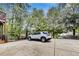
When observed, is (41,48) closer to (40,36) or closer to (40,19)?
(40,36)

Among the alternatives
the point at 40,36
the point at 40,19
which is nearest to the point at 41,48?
the point at 40,36

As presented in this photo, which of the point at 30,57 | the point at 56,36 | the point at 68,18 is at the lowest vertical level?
the point at 30,57

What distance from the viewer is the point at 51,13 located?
3.43 m

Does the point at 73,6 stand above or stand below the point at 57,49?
above

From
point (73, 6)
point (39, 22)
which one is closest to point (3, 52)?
point (39, 22)

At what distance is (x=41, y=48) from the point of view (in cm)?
341

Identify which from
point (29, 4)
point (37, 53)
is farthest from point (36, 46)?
point (29, 4)

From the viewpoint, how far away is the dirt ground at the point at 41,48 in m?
3.38

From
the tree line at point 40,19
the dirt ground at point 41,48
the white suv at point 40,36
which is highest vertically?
the tree line at point 40,19

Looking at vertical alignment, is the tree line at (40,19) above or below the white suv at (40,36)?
above

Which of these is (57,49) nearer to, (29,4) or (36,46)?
(36,46)

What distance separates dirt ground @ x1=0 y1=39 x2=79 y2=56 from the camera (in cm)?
338

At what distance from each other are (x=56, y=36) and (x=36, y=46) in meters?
0.32

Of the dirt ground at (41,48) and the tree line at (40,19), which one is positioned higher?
the tree line at (40,19)
